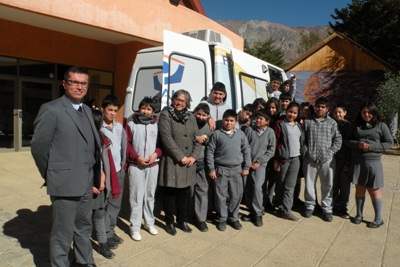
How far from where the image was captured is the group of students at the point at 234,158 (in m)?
3.67

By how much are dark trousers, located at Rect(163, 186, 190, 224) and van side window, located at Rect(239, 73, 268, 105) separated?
2280mm

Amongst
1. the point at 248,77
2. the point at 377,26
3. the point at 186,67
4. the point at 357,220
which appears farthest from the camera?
the point at 377,26

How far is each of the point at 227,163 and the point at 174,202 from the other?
32.5 inches

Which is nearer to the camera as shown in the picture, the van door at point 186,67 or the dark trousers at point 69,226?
the dark trousers at point 69,226

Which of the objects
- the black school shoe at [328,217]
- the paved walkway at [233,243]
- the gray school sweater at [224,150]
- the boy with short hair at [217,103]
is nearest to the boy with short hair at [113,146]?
the paved walkway at [233,243]

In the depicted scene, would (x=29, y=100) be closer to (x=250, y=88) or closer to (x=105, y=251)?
(x=250, y=88)

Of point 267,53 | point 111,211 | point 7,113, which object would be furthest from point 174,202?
point 267,53

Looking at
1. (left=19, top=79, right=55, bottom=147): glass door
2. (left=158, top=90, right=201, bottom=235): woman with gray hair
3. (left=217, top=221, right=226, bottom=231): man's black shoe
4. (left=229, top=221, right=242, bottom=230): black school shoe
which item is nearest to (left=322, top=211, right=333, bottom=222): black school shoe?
(left=229, top=221, right=242, bottom=230): black school shoe

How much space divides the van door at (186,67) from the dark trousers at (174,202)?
1172 mm

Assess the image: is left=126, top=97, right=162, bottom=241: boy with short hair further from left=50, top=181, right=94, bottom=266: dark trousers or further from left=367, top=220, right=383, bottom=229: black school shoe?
left=367, top=220, right=383, bottom=229: black school shoe

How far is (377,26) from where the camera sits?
19.8 metres

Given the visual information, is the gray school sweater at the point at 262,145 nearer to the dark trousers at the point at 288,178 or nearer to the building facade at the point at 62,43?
the dark trousers at the point at 288,178

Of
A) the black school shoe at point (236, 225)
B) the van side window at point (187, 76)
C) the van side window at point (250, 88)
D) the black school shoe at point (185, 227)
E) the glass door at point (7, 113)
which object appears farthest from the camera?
the glass door at point (7, 113)

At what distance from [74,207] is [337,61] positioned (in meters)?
18.6
